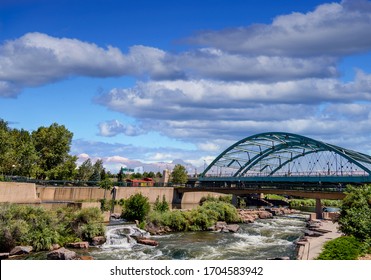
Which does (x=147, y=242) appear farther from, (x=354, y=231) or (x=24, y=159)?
(x=24, y=159)

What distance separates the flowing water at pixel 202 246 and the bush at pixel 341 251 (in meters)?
8.73

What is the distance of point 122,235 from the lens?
41031 mm

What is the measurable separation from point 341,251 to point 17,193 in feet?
134

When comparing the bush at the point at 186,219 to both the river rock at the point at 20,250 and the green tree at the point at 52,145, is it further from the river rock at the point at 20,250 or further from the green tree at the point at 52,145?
the green tree at the point at 52,145

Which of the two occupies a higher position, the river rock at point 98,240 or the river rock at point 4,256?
the river rock at point 98,240

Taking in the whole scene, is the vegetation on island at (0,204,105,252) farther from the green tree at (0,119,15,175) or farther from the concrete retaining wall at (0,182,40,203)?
the green tree at (0,119,15,175)

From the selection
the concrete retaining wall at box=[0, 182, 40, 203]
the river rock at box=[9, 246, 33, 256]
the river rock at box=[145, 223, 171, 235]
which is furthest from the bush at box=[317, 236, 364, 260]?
the concrete retaining wall at box=[0, 182, 40, 203]

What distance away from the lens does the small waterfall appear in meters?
38.5

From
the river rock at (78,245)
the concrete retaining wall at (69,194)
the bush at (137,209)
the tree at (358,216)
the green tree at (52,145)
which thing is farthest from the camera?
the green tree at (52,145)

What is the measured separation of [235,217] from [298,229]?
32.8ft

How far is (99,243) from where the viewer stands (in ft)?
125

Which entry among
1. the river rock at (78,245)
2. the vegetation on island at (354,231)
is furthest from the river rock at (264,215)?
the river rock at (78,245)

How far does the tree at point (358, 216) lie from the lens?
29.3 meters
